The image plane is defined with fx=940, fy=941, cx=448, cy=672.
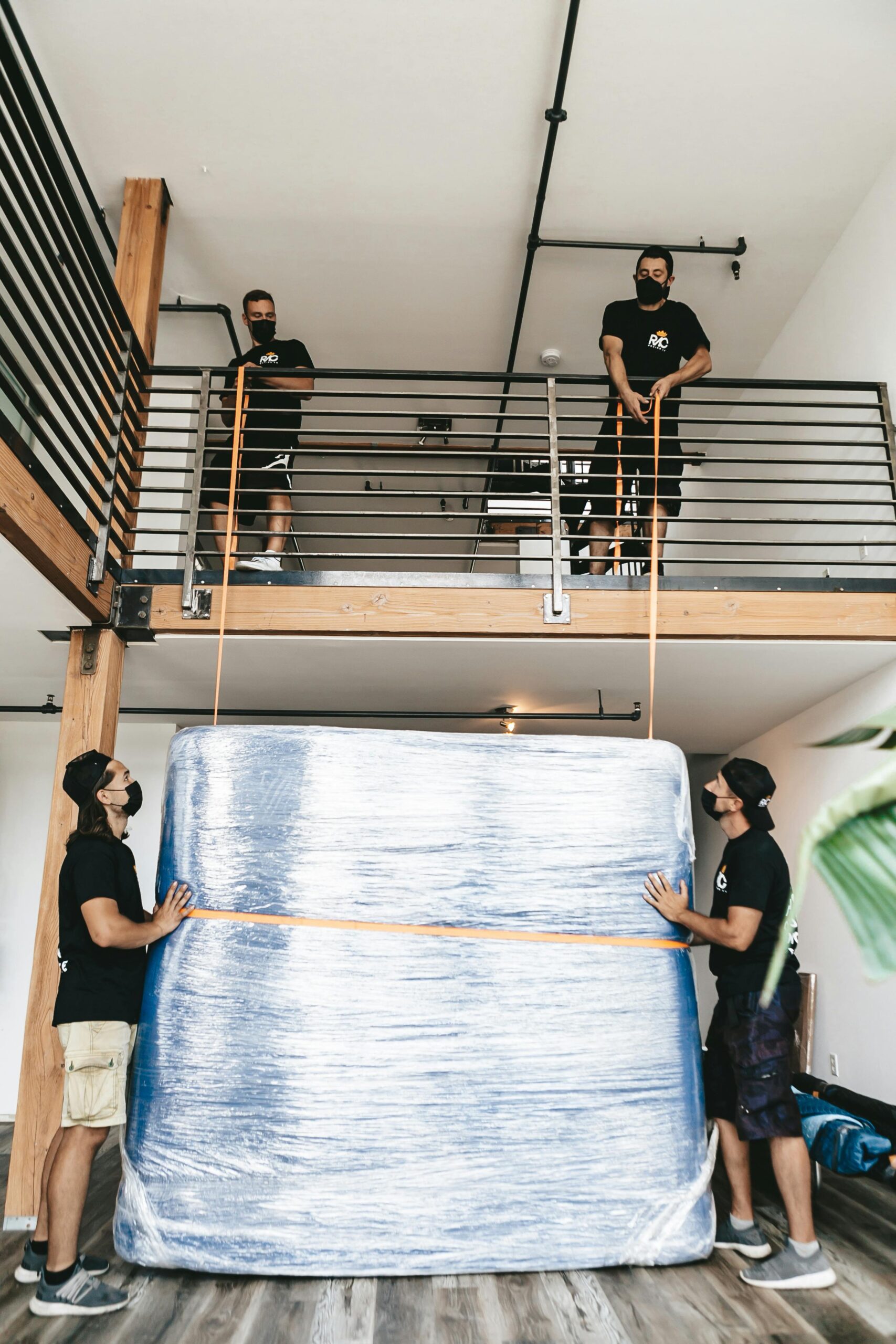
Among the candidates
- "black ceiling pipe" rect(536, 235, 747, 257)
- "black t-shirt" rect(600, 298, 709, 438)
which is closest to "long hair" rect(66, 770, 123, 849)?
"black t-shirt" rect(600, 298, 709, 438)

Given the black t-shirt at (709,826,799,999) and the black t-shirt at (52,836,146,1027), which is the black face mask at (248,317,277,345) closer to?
the black t-shirt at (52,836,146,1027)

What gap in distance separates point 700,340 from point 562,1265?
3400 millimetres

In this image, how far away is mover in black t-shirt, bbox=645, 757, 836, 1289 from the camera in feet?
8.15

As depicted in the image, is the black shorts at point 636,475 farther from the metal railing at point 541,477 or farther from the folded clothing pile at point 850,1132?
the folded clothing pile at point 850,1132

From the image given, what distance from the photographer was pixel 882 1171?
3.10 metres

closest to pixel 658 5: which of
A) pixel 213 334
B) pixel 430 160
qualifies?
pixel 430 160

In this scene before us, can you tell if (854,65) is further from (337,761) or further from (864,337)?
(337,761)

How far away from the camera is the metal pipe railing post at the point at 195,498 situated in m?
3.44

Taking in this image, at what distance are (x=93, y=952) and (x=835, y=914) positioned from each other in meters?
3.13

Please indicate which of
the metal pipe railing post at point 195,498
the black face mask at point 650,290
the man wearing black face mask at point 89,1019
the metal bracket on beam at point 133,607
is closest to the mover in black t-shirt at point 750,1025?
the man wearing black face mask at point 89,1019

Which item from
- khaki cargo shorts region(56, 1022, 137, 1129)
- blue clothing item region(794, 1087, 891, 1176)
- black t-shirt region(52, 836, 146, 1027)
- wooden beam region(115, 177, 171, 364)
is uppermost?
wooden beam region(115, 177, 171, 364)

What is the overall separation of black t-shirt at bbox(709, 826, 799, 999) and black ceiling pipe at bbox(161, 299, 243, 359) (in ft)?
12.1

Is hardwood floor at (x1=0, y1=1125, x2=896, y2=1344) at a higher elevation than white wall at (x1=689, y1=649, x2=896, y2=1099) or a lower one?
lower

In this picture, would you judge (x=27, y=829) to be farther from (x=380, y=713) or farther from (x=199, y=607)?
(x=199, y=607)
